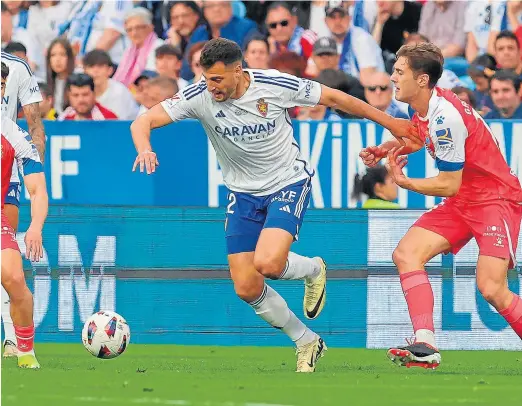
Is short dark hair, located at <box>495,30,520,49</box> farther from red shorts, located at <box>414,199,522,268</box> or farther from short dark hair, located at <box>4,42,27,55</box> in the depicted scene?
red shorts, located at <box>414,199,522,268</box>

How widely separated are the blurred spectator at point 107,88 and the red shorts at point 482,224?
6.84 m

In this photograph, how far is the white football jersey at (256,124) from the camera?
9.51 meters

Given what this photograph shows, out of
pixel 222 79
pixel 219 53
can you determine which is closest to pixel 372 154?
pixel 222 79

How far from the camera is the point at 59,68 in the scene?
16.2 m

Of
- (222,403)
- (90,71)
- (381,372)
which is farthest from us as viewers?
(90,71)

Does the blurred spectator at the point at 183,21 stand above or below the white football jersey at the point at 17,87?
above

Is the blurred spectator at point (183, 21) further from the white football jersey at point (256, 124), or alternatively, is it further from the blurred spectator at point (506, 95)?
the white football jersey at point (256, 124)

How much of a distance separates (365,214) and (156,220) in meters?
1.95

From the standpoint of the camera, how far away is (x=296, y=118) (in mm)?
14609

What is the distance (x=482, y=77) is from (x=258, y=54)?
2549 mm

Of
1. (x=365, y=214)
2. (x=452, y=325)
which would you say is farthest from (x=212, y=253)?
(x=452, y=325)

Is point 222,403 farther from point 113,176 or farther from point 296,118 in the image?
point 296,118

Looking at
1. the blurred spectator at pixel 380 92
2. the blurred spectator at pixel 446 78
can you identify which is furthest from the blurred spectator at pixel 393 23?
the blurred spectator at pixel 380 92

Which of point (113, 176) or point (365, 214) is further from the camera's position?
point (113, 176)
